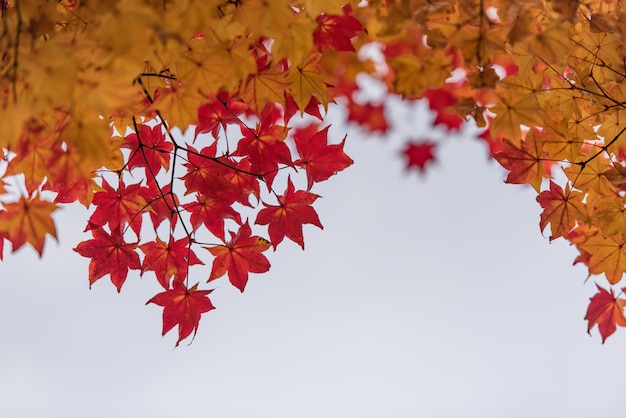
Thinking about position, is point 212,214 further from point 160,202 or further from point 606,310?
point 606,310

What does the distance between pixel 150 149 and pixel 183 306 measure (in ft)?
1.38

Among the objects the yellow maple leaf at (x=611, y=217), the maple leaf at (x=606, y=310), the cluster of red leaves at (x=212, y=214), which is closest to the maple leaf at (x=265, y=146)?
the cluster of red leaves at (x=212, y=214)

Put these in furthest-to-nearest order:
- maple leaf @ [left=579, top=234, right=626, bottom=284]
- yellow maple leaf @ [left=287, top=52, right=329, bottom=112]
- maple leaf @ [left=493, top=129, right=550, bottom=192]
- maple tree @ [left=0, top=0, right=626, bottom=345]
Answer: maple leaf @ [left=579, top=234, right=626, bottom=284]
maple leaf @ [left=493, top=129, right=550, bottom=192]
yellow maple leaf @ [left=287, top=52, right=329, bottom=112]
maple tree @ [left=0, top=0, right=626, bottom=345]

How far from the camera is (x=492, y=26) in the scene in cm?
121

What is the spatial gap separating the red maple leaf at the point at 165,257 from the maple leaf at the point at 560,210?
0.90 metres

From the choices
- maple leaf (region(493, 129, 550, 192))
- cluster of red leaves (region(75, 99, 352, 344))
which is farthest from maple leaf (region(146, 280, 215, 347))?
maple leaf (region(493, 129, 550, 192))

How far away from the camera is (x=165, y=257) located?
161 centimetres

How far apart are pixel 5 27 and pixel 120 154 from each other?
0.57m

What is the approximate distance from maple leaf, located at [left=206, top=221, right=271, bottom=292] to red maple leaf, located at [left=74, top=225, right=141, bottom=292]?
22 centimetres

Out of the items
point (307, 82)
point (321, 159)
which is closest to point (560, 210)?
point (321, 159)

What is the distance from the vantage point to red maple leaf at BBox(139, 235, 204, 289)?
5.28ft

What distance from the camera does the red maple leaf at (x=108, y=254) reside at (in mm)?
1609

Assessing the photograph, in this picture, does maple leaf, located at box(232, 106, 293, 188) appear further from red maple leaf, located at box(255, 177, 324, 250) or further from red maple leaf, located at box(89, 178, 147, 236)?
red maple leaf, located at box(89, 178, 147, 236)

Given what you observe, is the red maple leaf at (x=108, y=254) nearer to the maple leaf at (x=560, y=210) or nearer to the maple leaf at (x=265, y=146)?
the maple leaf at (x=265, y=146)
